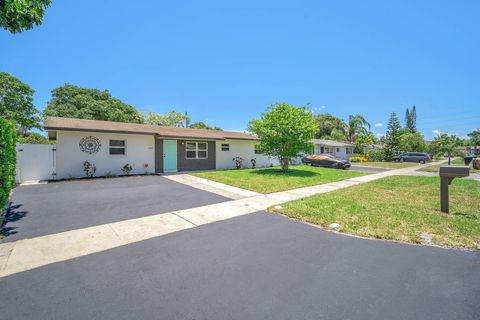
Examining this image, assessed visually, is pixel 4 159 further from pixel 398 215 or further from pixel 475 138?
pixel 475 138

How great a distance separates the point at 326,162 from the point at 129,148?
17.6 m

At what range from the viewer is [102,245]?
13.4ft

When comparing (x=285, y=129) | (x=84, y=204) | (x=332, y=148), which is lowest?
(x=84, y=204)

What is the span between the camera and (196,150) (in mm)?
16672

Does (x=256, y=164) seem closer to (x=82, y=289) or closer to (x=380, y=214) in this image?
(x=380, y=214)

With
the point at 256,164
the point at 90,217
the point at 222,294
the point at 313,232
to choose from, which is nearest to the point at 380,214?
the point at 313,232

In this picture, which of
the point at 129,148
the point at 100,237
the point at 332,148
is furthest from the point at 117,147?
the point at 332,148

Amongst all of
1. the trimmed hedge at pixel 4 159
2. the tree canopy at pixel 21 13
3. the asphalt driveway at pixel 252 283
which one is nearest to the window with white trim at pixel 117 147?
the trimmed hedge at pixel 4 159

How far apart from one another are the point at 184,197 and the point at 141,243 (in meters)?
3.83

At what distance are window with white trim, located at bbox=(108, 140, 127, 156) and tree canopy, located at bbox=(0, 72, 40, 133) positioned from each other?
19.9m

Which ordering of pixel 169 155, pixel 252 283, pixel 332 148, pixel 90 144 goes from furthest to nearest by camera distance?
pixel 332 148 < pixel 169 155 < pixel 90 144 < pixel 252 283

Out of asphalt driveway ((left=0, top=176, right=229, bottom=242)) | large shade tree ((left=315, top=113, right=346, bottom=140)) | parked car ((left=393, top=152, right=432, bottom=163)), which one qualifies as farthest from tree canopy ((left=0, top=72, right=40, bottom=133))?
parked car ((left=393, top=152, right=432, bottom=163))

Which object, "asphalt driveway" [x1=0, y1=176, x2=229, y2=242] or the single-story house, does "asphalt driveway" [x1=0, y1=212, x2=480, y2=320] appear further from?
the single-story house

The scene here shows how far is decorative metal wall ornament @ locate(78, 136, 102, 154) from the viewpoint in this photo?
12344 millimetres
